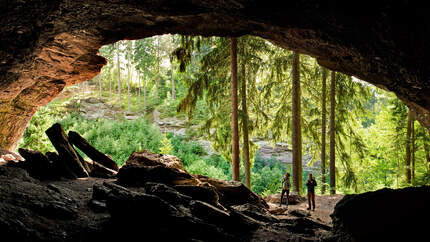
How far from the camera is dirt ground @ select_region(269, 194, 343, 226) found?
797 cm

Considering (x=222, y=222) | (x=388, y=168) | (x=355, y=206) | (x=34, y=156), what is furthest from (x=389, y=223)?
(x=388, y=168)

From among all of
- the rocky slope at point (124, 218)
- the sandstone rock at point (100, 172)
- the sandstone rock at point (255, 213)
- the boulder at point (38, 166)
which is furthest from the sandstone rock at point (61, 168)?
the sandstone rock at point (255, 213)

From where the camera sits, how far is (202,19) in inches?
256

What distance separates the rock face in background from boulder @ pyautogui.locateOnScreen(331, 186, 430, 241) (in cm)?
216

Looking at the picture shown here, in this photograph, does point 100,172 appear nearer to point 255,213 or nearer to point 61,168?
point 61,168

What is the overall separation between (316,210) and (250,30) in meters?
7.69

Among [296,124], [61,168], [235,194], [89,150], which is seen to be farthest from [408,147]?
[61,168]

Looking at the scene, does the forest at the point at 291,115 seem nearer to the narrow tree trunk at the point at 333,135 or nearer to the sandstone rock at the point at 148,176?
the narrow tree trunk at the point at 333,135

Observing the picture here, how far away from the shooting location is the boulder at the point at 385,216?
428cm

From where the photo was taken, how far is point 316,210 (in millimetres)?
9477

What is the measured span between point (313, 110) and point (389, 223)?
35.9ft

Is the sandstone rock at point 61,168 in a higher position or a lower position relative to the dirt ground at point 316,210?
higher

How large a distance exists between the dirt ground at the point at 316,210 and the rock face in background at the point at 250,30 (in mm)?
4465

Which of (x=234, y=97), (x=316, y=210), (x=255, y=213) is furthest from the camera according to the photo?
(x=234, y=97)
